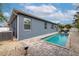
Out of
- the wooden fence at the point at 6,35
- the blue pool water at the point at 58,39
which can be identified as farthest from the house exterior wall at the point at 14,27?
the blue pool water at the point at 58,39

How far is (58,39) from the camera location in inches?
155

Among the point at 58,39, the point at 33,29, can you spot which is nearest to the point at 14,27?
the point at 33,29

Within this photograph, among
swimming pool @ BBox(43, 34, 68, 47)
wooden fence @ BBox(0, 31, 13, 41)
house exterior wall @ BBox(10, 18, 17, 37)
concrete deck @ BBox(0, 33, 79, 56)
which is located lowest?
concrete deck @ BBox(0, 33, 79, 56)

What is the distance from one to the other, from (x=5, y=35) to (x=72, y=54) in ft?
5.30

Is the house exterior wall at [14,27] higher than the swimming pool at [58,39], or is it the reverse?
the house exterior wall at [14,27]

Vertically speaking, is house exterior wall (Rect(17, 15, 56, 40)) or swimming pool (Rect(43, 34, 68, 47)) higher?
house exterior wall (Rect(17, 15, 56, 40))

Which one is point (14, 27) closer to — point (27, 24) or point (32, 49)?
point (27, 24)

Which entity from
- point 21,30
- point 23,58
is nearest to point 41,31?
point 21,30

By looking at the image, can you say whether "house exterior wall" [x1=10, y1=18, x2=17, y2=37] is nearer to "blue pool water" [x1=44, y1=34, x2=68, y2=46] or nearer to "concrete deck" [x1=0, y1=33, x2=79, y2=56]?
"concrete deck" [x1=0, y1=33, x2=79, y2=56]

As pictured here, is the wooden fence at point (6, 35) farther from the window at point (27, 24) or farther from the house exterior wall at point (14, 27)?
the window at point (27, 24)

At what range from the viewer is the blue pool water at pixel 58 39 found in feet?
12.8

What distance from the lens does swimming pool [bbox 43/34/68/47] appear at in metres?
3.91

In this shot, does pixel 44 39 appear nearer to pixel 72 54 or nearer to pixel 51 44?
pixel 51 44

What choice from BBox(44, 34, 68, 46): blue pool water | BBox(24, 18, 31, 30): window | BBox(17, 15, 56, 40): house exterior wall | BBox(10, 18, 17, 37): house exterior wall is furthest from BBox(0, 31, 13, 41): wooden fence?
BBox(44, 34, 68, 46): blue pool water
